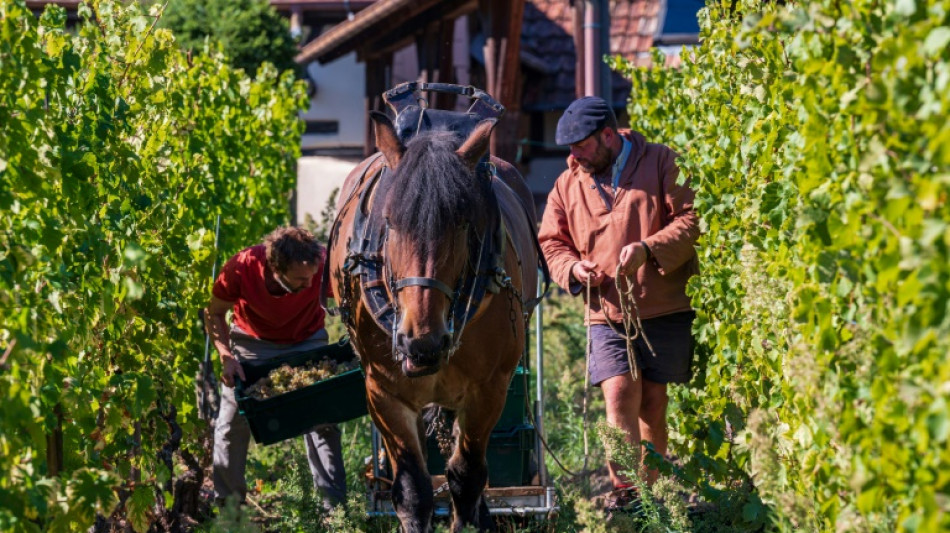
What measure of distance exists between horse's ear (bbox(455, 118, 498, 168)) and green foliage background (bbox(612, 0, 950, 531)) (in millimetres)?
1010

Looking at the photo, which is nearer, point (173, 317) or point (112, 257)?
point (112, 257)

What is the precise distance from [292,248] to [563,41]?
13.2m

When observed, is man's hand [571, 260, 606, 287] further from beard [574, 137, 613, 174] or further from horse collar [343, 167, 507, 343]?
horse collar [343, 167, 507, 343]

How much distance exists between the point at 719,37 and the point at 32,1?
16.5 m

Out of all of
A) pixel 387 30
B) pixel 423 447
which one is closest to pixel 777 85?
pixel 423 447

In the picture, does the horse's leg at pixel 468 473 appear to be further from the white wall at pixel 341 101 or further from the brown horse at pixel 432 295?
the white wall at pixel 341 101

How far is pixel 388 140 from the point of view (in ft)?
17.6

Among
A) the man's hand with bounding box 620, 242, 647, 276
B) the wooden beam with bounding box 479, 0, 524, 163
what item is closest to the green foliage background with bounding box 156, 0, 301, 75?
the wooden beam with bounding box 479, 0, 524, 163

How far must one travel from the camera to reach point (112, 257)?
4.96m

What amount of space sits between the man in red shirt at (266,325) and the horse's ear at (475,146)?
5.28 ft

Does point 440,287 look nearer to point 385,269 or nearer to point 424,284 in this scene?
point 424,284

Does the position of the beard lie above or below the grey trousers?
above

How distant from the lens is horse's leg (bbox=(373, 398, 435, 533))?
5707 mm

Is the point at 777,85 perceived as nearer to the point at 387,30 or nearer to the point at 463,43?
the point at 387,30
